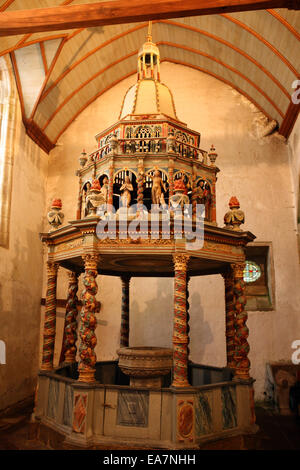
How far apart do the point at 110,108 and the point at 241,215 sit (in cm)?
733

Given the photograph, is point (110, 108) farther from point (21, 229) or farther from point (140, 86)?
point (21, 229)

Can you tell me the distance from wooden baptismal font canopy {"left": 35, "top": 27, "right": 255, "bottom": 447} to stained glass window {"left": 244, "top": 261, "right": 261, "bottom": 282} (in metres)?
2.82

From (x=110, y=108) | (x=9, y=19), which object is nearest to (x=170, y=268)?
(x=9, y=19)

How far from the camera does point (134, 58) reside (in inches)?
502

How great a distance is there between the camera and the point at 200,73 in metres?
12.9

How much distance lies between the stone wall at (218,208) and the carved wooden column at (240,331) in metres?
3.26

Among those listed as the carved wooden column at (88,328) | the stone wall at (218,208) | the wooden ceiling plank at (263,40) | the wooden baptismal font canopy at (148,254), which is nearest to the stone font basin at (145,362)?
the wooden baptismal font canopy at (148,254)

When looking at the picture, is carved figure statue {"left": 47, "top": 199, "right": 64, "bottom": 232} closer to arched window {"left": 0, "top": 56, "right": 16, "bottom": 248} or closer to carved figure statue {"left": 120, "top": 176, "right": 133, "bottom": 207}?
carved figure statue {"left": 120, "top": 176, "right": 133, "bottom": 207}

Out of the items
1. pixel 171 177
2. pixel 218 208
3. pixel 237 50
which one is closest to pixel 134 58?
pixel 237 50

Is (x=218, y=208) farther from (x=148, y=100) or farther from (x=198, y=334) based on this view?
(x=148, y=100)

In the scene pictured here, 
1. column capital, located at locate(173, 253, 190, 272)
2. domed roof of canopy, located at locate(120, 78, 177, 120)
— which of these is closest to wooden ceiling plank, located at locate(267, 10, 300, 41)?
domed roof of canopy, located at locate(120, 78, 177, 120)

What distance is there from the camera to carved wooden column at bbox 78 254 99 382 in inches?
257

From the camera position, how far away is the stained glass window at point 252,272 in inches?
446

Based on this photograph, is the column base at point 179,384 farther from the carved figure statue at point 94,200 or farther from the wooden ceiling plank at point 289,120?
the wooden ceiling plank at point 289,120
